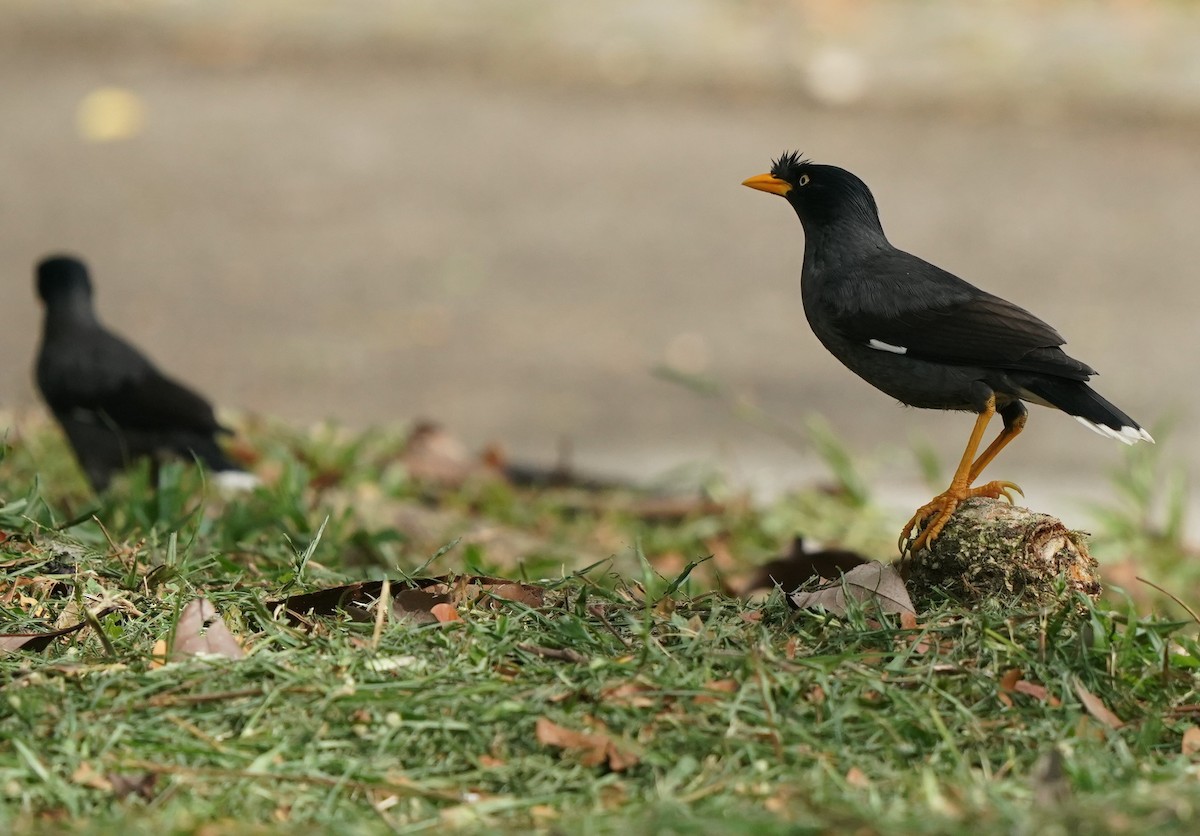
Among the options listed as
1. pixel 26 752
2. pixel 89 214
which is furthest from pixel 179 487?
pixel 89 214

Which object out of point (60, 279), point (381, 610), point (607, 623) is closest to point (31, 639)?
point (381, 610)

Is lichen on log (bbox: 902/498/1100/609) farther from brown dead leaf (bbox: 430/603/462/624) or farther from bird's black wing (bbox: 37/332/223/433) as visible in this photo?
bird's black wing (bbox: 37/332/223/433)

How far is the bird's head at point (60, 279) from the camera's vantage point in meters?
6.45

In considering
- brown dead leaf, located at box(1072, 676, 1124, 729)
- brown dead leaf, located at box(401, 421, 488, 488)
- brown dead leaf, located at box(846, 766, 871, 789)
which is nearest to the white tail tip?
brown dead leaf, located at box(1072, 676, 1124, 729)

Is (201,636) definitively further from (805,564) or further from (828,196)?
(828,196)

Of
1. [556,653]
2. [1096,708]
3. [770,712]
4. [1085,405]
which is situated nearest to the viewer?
[770,712]

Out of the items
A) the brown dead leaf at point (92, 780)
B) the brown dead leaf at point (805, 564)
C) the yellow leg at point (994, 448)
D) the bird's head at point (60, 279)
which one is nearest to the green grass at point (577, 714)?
the brown dead leaf at point (92, 780)

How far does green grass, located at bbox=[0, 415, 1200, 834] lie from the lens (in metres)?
2.55

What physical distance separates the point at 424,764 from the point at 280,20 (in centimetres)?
1049

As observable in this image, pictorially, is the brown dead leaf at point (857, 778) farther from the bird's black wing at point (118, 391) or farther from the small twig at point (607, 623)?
the bird's black wing at point (118, 391)

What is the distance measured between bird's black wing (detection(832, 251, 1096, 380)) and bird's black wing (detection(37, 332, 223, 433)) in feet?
10.3

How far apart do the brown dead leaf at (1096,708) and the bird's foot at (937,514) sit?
1.94 ft

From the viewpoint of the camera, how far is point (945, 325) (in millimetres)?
3846

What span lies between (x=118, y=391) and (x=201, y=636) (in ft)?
10.7
